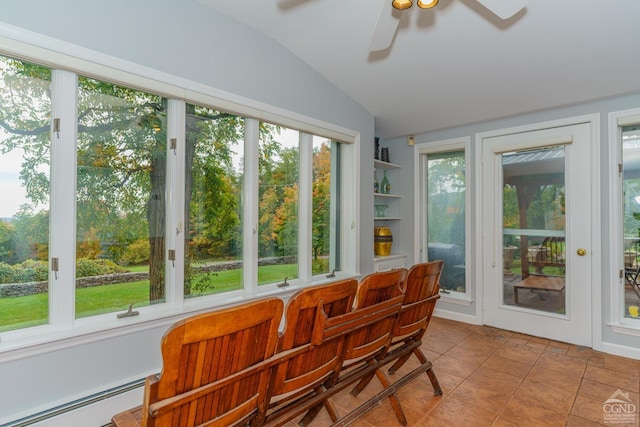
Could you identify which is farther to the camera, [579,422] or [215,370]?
[579,422]

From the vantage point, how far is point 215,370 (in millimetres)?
1125

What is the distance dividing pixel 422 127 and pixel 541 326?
265 cm

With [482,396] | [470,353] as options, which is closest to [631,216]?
[470,353]

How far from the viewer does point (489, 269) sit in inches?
151

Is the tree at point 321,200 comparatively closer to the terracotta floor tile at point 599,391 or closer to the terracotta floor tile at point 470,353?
the terracotta floor tile at point 470,353

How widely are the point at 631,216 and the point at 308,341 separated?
3.51m

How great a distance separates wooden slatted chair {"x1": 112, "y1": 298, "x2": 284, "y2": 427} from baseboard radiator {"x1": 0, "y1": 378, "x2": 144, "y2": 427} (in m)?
0.69

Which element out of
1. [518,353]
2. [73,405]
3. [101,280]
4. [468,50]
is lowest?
[518,353]

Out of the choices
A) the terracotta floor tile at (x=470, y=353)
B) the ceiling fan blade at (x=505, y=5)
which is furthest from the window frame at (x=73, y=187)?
the ceiling fan blade at (x=505, y=5)

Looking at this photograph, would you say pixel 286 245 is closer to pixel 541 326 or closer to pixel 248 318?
pixel 248 318

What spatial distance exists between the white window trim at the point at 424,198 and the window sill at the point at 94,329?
2702mm

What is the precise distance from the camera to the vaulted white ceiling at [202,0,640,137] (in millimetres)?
2359

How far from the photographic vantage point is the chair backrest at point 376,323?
1703mm

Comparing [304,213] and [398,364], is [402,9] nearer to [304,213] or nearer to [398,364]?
[304,213]
